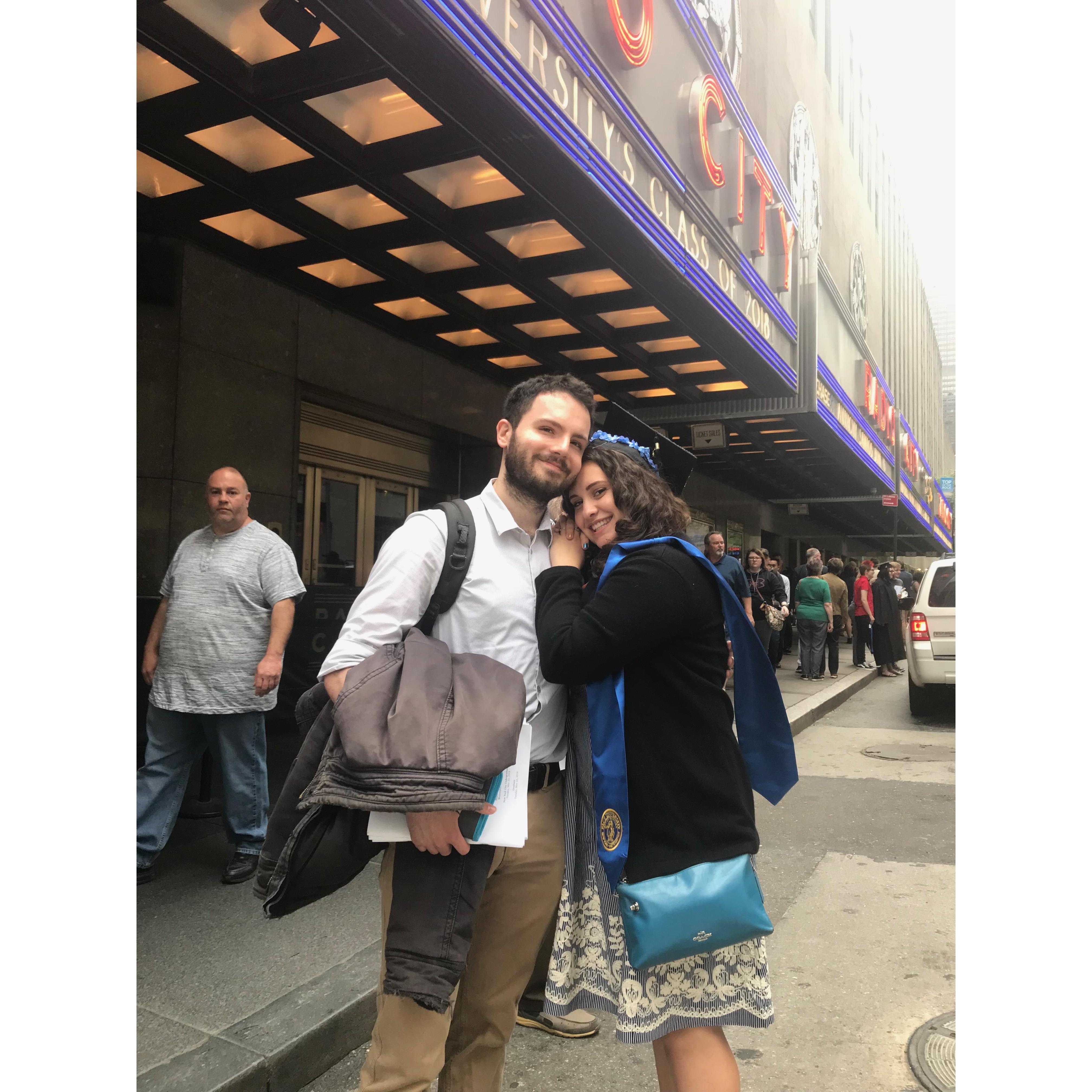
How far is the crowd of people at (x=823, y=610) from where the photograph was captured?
40.8 feet

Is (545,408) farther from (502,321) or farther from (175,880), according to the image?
(502,321)

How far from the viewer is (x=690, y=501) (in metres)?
18.8

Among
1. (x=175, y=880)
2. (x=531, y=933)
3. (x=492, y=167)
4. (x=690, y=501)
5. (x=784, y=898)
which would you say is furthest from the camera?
(x=690, y=501)

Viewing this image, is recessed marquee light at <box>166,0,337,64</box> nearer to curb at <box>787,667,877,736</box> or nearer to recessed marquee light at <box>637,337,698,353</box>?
recessed marquee light at <box>637,337,698,353</box>

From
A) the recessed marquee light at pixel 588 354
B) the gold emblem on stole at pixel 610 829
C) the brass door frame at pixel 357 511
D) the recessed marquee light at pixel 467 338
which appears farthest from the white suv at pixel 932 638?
the gold emblem on stole at pixel 610 829

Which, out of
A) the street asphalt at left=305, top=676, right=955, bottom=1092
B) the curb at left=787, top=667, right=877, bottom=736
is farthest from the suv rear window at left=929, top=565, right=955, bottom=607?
the street asphalt at left=305, top=676, right=955, bottom=1092

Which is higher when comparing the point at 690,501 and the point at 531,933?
the point at 690,501

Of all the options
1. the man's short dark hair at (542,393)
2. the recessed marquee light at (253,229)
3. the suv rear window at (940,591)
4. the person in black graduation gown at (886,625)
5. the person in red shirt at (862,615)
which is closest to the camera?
the man's short dark hair at (542,393)

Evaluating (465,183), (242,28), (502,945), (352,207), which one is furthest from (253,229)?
(502,945)

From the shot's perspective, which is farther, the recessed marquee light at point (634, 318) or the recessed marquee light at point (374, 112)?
the recessed marquee light at point (634, 318)

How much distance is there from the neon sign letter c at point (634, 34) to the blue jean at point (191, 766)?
21.6 ft

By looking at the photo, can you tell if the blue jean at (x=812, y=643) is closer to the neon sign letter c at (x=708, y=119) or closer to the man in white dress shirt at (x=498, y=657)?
the neon sign letter c at (x=708, y=119)
